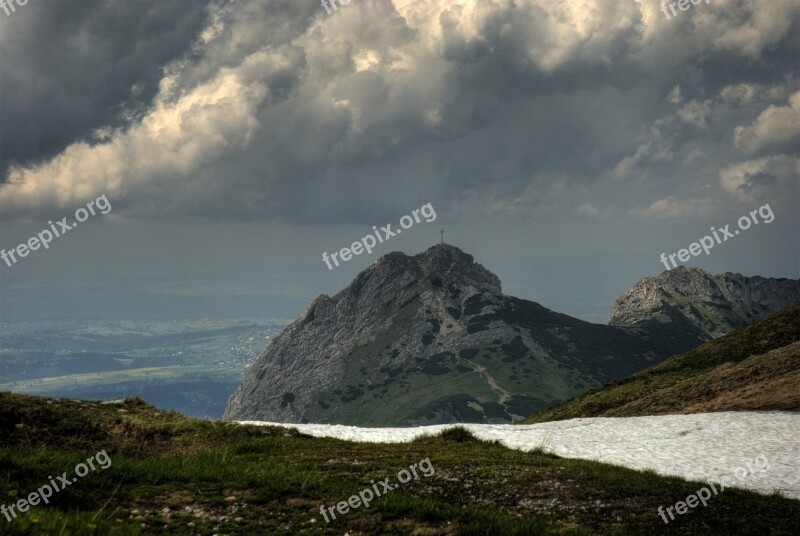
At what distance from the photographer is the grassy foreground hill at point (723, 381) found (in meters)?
42.5

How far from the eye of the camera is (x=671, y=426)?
37.9 metres

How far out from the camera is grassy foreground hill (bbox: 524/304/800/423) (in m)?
42.5

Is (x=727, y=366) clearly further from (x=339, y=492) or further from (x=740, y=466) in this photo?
(x=339, y=492)

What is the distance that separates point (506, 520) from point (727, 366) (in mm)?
47620
